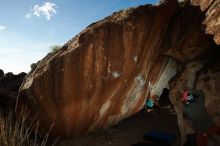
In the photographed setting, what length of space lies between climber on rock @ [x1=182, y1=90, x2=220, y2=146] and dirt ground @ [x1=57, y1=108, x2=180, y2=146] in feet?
2.85

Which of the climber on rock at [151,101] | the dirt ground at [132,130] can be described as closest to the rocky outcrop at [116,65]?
the dirt ground at [132,130]

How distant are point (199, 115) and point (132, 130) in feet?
7.23

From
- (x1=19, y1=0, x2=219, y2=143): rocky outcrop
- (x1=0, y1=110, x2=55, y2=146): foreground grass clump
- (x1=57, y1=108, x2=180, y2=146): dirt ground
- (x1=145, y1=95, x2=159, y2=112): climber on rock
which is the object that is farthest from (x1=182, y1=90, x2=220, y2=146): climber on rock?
(x1=0, y1=110, x2=55, y2=146): foreground grass clump

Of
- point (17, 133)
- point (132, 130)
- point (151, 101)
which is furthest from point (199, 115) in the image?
point (17, 133)

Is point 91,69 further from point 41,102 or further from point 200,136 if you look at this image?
point 200,136

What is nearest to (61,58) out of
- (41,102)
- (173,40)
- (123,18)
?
(41,102)

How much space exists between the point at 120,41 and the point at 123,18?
55 centimetres

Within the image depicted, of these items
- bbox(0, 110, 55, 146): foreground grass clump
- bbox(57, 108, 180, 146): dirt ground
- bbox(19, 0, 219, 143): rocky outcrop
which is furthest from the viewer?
bbox(57, 108, 180, 146): dirt ground

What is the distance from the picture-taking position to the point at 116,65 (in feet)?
→ 26.4

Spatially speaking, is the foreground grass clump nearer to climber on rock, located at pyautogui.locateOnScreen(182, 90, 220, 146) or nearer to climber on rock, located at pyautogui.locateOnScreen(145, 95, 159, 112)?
climber on rock, located at pyautogui.locateOnScreen(145, 95, 159, 112)

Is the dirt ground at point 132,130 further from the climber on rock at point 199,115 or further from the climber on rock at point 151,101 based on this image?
the climber on rock at point 199,115

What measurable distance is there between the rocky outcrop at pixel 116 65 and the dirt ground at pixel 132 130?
25cm

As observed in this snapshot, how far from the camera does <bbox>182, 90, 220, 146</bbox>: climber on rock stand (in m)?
7.58

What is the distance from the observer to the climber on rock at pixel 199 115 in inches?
299
